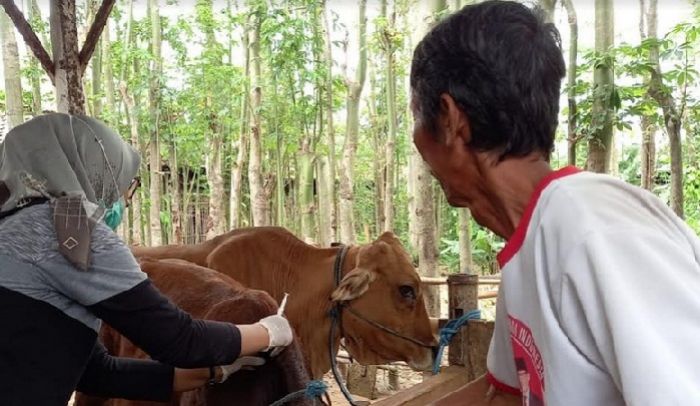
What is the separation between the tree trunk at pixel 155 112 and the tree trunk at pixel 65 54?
38.2 ft

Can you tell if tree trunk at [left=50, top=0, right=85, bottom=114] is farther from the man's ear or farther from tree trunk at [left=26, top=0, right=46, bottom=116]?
tree trunk at [left=26, top=0, right=46, bottom=116]

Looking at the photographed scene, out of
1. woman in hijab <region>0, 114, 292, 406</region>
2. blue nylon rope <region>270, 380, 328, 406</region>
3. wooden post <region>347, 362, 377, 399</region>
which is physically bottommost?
wooden post <region>347, 362, 377, 399</region>

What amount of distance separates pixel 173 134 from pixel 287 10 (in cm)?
666

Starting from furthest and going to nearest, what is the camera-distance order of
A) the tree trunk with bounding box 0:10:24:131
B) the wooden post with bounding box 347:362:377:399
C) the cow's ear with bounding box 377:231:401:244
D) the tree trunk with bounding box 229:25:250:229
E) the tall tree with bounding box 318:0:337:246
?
1. the tree trunk with bounding box 229:25:250:229
2. the tall tree with bounding box 318:0:337:246
3. the tree trunk with bounding box 0:10:24:131
4. the wooden post with bounding box 347:362:377:399
5. the cow's ear with bounding box 377:231:401:244

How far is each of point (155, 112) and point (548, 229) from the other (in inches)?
598

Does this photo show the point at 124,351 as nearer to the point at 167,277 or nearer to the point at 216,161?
the point at 167,277

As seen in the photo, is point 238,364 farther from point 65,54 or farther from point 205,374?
point 65,54

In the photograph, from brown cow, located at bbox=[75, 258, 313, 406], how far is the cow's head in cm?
123

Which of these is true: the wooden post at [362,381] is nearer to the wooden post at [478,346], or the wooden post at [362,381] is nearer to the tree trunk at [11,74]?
the wooden post at [478,346]

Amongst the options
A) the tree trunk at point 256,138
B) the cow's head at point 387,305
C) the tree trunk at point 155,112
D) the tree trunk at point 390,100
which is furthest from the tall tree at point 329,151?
the cow's head at point 387,305

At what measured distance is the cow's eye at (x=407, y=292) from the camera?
4.47 metres

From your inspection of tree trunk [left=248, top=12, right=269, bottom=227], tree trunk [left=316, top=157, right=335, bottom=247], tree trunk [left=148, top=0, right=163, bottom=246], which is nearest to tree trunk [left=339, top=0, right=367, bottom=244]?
tree trunk [left=316, top=157, right=335, bottom=247]

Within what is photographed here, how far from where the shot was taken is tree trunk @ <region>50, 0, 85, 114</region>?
3.34 metres

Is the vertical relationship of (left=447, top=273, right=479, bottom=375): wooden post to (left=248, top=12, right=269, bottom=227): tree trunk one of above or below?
below
